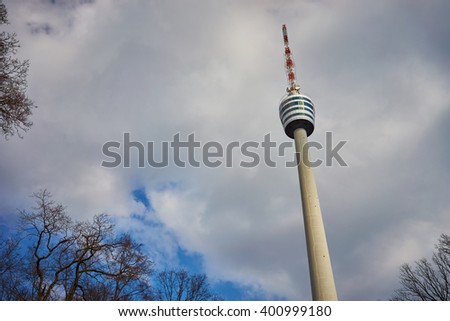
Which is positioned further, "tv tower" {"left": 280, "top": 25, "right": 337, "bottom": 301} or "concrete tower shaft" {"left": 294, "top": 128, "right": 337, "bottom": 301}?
"tv tower" {"left": 280, "top": 25, "right": 337, "bottom": 301}

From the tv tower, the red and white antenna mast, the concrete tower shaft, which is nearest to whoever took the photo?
the concrete tower shaft

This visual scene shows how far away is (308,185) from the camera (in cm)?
5438

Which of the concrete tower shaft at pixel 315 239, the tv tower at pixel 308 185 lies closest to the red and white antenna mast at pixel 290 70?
the tv tower at pixel 308 185

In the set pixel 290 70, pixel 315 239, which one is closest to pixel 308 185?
pixel 315 239

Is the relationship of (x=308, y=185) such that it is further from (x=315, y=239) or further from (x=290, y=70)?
(x=290, y=70)

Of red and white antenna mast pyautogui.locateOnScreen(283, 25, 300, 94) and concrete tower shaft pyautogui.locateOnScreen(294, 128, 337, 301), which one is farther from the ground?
red and white antenna mast pyautogui.locateOnScreen(283, 25, 300, 94)

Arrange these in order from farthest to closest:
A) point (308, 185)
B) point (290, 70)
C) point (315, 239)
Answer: point (290, 70) → point (308, 185) → point (315, 239)

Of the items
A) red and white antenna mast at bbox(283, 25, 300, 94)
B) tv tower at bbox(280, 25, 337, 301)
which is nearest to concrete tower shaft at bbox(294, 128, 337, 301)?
tv tower at bbox(280, 25, 337, 301)

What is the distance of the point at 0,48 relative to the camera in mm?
11008

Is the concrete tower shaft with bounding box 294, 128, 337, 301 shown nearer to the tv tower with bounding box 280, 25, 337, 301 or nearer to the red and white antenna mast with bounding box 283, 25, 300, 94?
the tv tower with bounding box 280, 25, 337, 301

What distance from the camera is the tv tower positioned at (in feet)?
149
